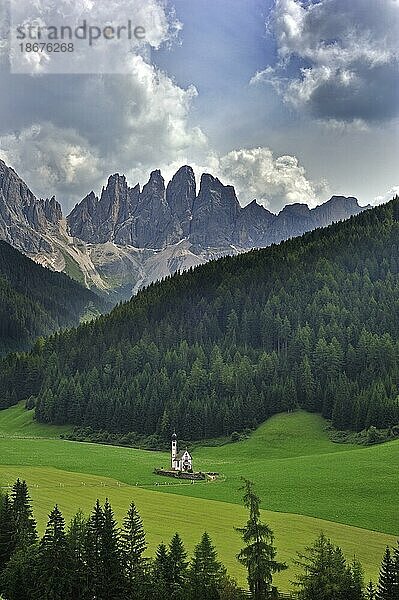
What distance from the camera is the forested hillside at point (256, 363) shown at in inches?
5517

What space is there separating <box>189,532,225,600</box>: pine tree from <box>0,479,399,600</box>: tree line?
62mm

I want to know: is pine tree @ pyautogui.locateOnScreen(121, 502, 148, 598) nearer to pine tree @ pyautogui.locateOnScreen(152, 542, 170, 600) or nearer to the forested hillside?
pine tree @ pyautogui.locateOnScreen(152, 542, 170, 600)

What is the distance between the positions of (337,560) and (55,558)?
2069cm

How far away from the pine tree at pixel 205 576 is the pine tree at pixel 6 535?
16227 millimetres

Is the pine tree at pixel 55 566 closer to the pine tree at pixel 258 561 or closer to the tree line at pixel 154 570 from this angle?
the tree line at pixel 154 570

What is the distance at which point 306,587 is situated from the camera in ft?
134

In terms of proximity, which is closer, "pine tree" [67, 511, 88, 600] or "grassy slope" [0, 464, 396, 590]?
"pine tree" [67, 511, 88, 600]

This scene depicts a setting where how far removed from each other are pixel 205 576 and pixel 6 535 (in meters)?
18.3

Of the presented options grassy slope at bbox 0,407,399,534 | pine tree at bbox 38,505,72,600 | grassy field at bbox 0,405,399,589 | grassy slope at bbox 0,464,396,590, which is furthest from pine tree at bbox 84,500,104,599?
grassy slope at bbox 0,407,399,534

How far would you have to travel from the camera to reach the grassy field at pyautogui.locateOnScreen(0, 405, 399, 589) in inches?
2432

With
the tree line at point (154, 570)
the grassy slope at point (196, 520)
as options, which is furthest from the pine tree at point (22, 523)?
the grassy slope at point (196, 520)

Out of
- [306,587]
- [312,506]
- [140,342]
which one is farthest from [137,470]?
[140,342]

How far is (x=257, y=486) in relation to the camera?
84.0 meters

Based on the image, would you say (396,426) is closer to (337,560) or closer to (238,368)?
(238,368)
